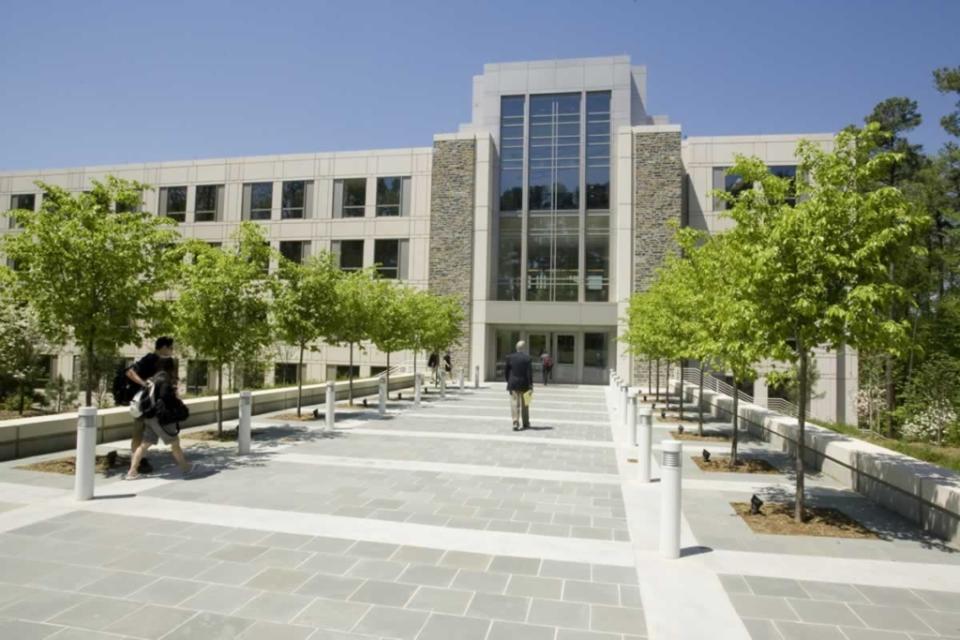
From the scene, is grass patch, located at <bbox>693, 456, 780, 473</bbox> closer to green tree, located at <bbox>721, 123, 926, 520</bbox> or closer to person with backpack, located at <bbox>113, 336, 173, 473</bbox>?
green tree, located at <bbox>721, 123, 926, 520</bbox>

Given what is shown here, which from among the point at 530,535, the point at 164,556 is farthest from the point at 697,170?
the point at 164,556

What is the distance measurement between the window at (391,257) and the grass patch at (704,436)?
2235 centimetres

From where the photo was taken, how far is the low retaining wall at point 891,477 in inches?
243

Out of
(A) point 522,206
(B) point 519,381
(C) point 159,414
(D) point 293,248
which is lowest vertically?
(C) point 159,414

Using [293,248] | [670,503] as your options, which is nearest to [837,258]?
[670,503]

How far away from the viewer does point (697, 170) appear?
32.1 m

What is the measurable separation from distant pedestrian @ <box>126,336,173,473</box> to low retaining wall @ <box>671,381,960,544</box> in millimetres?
9506

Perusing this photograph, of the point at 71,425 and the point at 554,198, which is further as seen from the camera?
the point at 554,198

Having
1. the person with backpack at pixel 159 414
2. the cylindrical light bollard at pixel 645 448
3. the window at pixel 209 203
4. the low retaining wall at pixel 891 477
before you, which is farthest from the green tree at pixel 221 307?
the window at pixel 209 203

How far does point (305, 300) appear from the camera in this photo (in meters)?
14.8

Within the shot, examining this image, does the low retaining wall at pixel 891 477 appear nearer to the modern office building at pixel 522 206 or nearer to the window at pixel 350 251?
the modern office building at pixel 522 206

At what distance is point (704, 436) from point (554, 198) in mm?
22499

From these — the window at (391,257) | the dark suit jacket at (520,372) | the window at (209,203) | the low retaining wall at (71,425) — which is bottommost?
the low retaining wall at (71,425)

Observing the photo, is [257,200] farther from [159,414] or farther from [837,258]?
[837,258]
